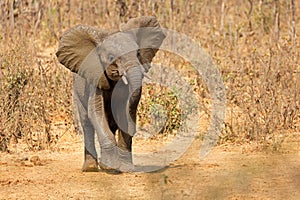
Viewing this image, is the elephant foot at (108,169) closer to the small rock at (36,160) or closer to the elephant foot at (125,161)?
the elephant foot at (125,161)

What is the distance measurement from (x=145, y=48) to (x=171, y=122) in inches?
86.6

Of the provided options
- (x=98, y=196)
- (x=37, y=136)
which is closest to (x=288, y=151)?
(x=98, y=196)

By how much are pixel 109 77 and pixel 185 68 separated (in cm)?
481

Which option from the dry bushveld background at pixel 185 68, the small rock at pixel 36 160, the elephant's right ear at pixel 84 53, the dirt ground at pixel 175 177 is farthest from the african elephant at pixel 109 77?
the dry bushveld background at pixel 185 68

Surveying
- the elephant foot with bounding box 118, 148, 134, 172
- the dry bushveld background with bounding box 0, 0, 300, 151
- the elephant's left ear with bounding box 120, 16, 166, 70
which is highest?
the elephant's left ear with bounding box 120, 16, 166, 70

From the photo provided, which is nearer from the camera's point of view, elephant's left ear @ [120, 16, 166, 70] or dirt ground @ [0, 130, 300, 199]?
dirt ground @ [0, 130, 300, 199]

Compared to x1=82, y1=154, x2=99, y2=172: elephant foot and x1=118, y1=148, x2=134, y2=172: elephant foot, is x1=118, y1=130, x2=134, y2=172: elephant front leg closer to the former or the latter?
x1=118, y1=148, x2=134, y2=172: elephant foot

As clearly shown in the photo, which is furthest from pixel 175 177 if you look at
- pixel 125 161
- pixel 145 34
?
pixel 145 34

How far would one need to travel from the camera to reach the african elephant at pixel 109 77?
697 centimetres

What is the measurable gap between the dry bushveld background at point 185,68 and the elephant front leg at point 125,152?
145 cm

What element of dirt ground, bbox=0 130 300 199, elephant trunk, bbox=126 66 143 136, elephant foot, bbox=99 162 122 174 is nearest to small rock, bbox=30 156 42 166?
dirt ground, bbox=0 130 300 199

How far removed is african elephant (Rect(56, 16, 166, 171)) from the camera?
6973 mm

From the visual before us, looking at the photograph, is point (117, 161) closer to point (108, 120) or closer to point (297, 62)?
point (108, 120)

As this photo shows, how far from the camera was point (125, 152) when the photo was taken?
23.8ft
